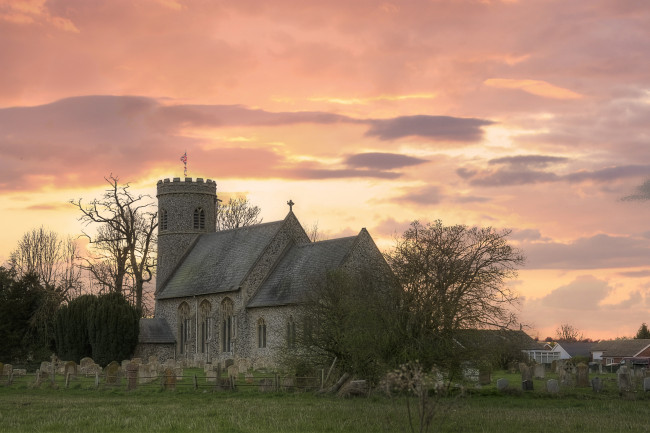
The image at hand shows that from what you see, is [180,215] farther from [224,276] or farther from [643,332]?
[643,332]

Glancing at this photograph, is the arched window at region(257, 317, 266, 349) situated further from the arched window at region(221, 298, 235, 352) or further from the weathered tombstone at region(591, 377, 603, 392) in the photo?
the weathered tombstone at region(591, 377, 603, 392)

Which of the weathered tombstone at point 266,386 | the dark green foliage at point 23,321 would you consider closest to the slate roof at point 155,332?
the dark green foliage at point 23,321

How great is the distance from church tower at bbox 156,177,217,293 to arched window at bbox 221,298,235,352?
391 inches

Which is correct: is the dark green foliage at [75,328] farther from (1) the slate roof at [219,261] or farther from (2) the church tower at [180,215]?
(2) the church tower at [180,215]

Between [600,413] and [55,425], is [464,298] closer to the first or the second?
[600,413]

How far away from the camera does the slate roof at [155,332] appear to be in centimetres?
5622

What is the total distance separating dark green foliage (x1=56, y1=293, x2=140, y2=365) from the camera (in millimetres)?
52469

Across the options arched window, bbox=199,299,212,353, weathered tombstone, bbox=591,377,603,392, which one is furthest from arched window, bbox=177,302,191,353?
weathered tombstone, bbox=591,377,603,392

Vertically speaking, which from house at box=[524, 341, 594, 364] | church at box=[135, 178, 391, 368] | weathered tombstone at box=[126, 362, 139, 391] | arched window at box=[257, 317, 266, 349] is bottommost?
weathered tombstone at box=[126, 362, 139, 391]

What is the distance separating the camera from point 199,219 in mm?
62969

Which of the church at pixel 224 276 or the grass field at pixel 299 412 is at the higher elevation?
the church at pixel 224 276

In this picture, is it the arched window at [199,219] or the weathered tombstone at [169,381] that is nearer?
the weathered tombstone at [169,381]

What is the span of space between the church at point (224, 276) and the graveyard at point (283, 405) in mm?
10844

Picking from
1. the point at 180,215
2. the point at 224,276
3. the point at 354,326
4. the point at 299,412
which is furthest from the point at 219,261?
the point at 299,412
